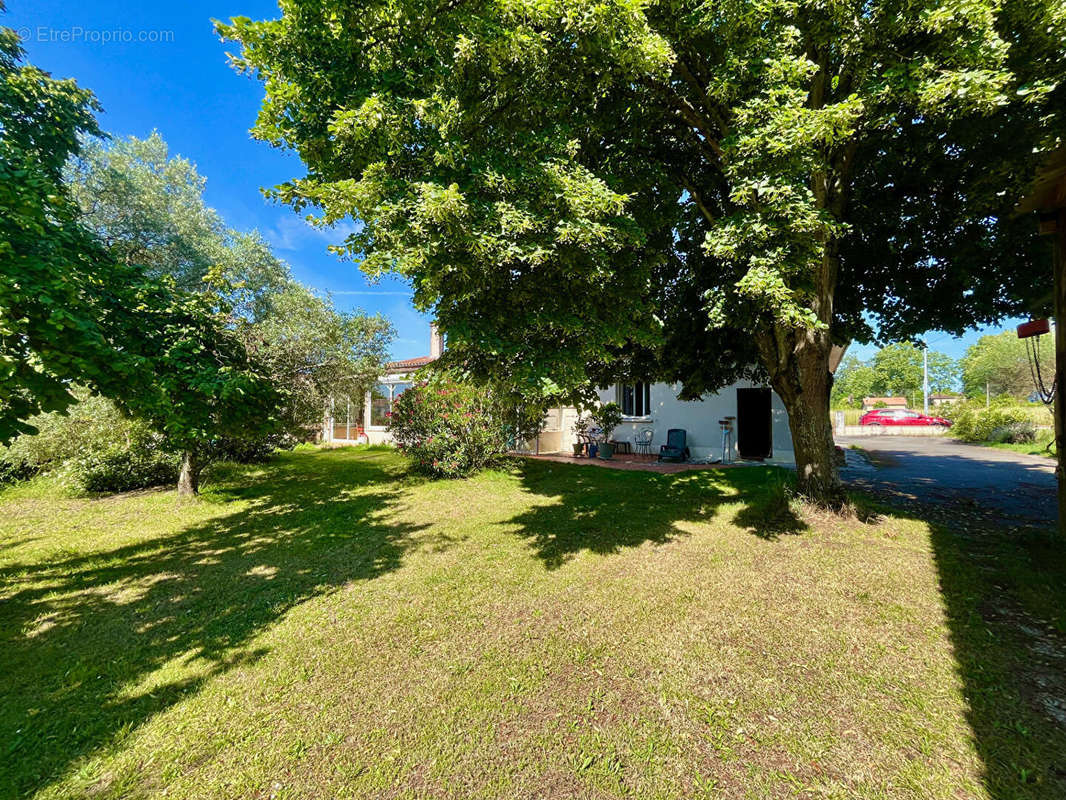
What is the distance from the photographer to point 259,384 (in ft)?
20.7

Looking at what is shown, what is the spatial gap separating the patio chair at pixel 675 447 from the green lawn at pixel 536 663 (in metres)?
6.80

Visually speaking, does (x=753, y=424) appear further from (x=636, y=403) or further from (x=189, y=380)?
(x=189, y=380)

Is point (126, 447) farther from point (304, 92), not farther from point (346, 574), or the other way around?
point (304, 92)

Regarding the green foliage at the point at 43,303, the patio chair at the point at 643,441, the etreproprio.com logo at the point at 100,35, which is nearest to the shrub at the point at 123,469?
the green foliage at the point at 43,303

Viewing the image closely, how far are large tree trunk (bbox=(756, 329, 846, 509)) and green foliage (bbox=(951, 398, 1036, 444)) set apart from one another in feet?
68.0

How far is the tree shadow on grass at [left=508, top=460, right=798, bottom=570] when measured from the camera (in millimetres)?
5895

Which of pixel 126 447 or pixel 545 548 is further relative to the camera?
pixel 126 447

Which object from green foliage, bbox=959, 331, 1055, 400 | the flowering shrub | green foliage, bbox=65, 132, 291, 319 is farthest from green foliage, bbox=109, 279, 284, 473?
green foliage, bbox=959, 331, 1055, 400

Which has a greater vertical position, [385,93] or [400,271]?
[385,93]

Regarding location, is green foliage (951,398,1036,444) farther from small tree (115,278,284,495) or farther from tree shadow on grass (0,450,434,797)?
small tree (115,278,284,495)

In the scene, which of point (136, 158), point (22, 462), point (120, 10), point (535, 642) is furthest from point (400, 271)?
point (136, 158)

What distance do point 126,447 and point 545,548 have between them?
10.2m

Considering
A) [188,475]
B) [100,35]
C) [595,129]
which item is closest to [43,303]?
[595,129]

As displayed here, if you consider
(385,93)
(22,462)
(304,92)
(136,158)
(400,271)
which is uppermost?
(136,158)
